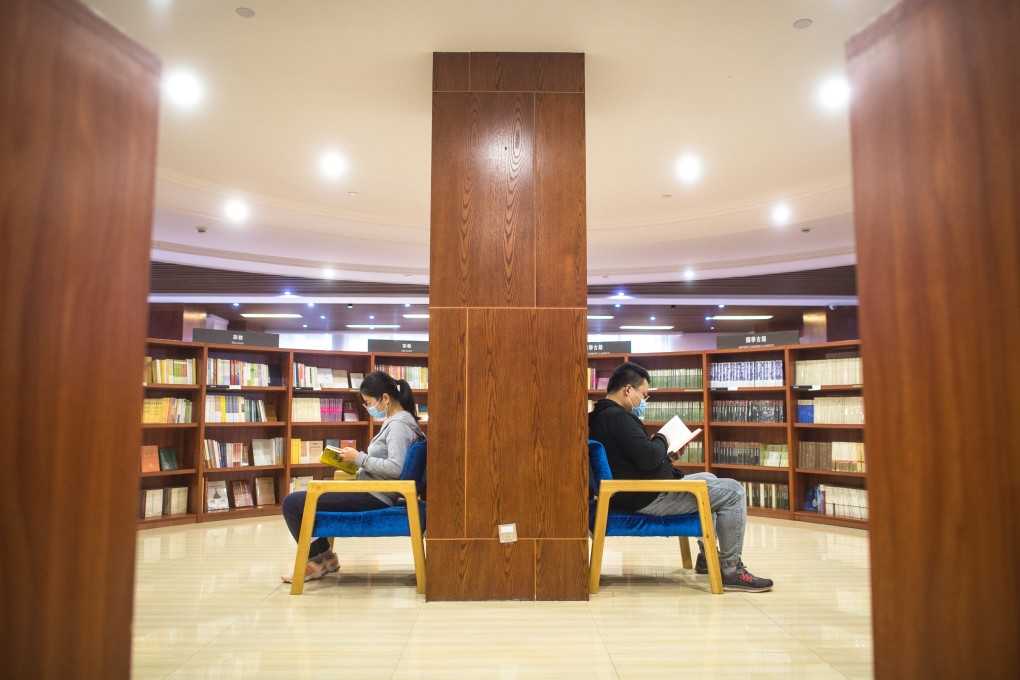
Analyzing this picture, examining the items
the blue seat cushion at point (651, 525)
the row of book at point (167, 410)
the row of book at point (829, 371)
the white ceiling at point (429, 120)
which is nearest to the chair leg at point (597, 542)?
the blue seat cushion at point (651, 525)

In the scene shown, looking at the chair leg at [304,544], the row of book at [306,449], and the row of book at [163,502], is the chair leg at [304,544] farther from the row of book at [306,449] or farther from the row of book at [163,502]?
the row of book at [306,449]

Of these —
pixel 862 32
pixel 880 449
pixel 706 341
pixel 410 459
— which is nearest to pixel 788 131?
pixel 410 459

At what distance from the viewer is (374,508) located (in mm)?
4188

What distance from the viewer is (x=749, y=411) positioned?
7809 mm

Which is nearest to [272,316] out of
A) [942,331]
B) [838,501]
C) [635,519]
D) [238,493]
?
[238,493]

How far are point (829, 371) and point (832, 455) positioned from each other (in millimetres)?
821

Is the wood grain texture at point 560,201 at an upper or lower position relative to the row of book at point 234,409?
upper

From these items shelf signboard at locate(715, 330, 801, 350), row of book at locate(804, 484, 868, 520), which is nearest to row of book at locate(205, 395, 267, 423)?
shelf signboard at locate(715, 330, 801, 350)

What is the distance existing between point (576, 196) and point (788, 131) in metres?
2.37

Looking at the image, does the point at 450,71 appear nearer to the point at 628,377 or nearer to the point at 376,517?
the point at 628,377

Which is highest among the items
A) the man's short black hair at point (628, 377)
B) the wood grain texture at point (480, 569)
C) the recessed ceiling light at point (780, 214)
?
the recessed ceiling light at point (780, 214)

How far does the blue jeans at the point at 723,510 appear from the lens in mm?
4109

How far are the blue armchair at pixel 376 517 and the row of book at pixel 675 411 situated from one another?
4.85 meters

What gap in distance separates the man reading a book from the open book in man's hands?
1.32ft
